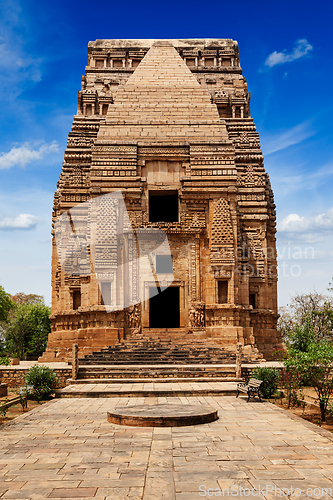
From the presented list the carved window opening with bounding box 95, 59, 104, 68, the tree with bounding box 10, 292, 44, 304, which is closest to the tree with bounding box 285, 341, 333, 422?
the carved window opening with bounding box 95, 59, 104, 68

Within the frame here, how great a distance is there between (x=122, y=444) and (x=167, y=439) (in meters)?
0.78

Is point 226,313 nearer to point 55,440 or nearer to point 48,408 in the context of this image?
point 48,408

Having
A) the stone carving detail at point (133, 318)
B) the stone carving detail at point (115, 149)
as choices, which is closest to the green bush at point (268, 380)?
the stone carving detail at point (133, 318)

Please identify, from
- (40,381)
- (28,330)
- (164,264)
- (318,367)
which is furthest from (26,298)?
(318,367)

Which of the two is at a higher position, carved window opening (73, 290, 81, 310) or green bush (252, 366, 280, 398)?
carved window opening (73, 290, 81, 310)

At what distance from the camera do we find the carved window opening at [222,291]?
20.2 m

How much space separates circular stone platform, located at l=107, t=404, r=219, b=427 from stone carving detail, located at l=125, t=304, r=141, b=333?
33.5ft

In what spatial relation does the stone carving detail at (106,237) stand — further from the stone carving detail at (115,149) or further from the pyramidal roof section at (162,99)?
the pyramidal roof section at (162,99)

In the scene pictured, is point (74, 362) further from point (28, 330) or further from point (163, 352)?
point (28, 330)

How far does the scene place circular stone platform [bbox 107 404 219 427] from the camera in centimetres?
884

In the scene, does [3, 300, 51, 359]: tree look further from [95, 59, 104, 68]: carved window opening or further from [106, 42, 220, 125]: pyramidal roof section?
[106, 42, 220, 125]: pyramidal roof section

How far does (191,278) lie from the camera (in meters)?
20.6

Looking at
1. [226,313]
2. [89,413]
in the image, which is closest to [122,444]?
[89,413]

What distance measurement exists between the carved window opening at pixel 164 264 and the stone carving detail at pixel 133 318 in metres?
1.99
